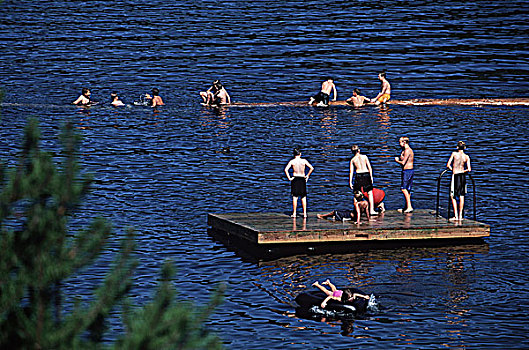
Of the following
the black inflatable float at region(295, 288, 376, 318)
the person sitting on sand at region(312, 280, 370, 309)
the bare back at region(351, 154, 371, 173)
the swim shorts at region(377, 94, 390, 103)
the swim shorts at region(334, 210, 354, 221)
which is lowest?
the black inflatable float at region(295, 288, 376, 318)

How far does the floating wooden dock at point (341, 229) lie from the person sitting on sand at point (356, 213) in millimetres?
201

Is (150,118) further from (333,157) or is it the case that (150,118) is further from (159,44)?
(159,44)

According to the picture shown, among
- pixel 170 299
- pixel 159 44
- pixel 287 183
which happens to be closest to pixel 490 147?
pixel 287 183

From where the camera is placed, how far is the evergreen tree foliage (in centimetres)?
881

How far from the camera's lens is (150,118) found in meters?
48.9

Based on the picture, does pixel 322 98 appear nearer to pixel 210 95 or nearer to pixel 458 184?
pixel 210 95

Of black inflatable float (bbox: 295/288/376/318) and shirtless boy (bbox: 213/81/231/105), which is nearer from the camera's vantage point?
black inflatable float (bbox: 295/288/376/318)

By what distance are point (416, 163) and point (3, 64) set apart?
37.7m

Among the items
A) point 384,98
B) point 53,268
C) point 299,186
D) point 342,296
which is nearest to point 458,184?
point 299,186

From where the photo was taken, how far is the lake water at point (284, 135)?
2203cm

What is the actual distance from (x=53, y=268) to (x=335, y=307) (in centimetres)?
1280

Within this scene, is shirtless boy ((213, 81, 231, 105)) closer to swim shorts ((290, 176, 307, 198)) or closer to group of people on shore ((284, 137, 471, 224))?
group of people on shore ((284, 137, 471, 224))

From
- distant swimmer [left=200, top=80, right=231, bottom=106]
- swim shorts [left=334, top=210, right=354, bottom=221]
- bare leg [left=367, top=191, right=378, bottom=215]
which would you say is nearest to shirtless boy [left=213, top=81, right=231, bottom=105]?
distant swimmer [left=200, top=80, right=231, bottom=106]

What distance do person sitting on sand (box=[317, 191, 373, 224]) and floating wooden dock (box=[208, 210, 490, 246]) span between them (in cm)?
20
